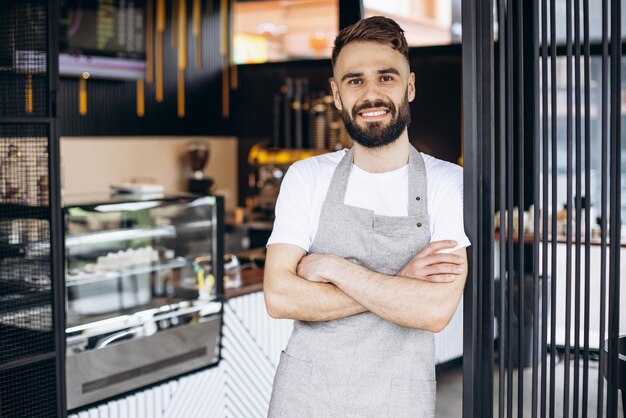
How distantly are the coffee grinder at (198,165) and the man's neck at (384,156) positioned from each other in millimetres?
5634

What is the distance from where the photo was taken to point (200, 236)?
160 inches

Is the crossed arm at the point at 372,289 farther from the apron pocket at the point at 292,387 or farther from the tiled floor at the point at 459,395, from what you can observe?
the tiled floor at the point at 459,395

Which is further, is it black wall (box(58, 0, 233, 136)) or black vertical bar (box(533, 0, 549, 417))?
black wall (box(58, 0, 233, 136))

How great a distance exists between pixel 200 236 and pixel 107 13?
3326 mm

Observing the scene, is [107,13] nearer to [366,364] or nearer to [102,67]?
[102,67]

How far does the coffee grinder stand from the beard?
5709 millimetres

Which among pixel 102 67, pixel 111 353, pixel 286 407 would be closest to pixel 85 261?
pixel 111 353

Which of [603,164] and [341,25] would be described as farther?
[341,25]

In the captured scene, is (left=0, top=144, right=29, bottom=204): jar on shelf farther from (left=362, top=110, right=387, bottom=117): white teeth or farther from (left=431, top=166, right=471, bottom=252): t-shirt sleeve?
(left=431, top=166, right=471, bottom=252): t-shirt sleeve

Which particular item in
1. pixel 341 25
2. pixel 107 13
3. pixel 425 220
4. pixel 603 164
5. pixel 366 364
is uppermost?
pixel 107 13

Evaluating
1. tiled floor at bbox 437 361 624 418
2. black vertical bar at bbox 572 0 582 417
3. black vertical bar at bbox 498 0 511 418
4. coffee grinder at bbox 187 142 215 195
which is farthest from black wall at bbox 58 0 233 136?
black vertical bar at bbox 572 0 582 417

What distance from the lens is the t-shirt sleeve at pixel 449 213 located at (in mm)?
2062

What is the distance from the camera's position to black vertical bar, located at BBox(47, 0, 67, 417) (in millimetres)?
2832

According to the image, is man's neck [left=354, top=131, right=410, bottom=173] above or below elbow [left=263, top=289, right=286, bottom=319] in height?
above
